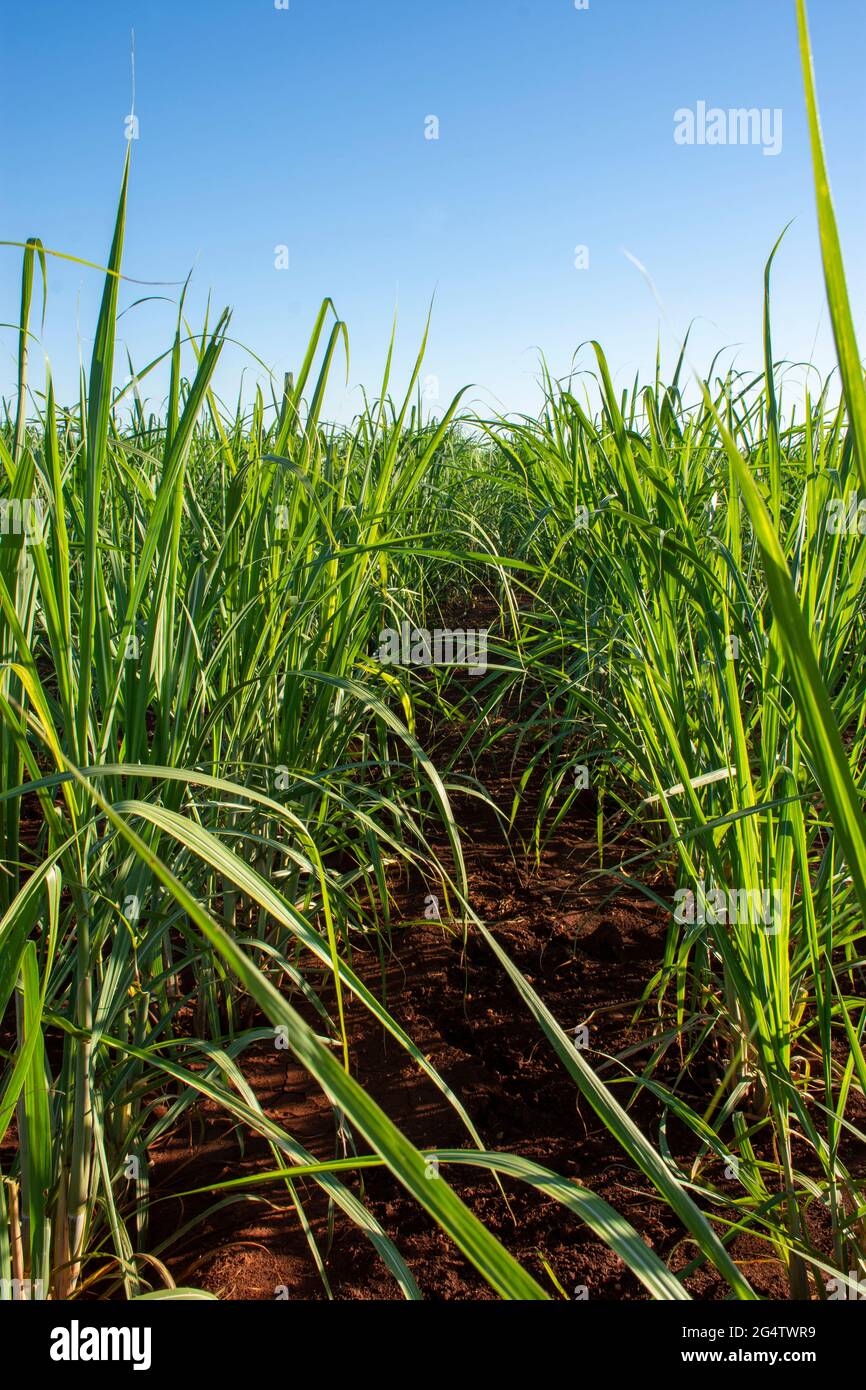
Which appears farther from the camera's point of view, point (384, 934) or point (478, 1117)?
point (384, 934)

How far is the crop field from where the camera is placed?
62 cm

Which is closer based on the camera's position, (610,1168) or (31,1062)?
(31,1062)

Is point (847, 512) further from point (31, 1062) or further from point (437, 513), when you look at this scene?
point (437, 513)

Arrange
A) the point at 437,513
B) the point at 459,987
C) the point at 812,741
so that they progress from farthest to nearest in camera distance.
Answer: the point at 437,513 → the point at 459,987 → the point at 812,741

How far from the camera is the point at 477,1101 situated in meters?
1.10

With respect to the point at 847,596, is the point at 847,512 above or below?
above

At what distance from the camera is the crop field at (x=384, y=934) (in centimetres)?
62

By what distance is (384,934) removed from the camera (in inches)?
57.2

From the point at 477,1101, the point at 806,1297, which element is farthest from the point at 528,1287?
the point at 477,1101

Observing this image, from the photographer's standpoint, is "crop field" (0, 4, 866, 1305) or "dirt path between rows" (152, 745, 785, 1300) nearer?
"crop field" (0, 4, 866, 1305)

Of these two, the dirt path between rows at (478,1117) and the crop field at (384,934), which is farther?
the dirt path between rows at (478,1117)

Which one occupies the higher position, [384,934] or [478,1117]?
[384,934]

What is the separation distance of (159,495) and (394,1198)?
793 mm

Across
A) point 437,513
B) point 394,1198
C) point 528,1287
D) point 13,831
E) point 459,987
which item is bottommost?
point 394,1198
